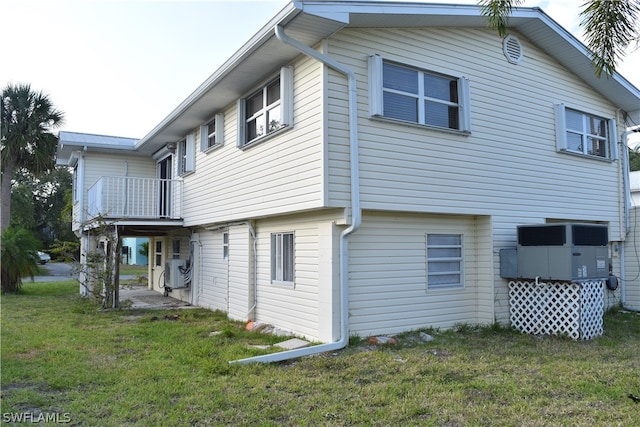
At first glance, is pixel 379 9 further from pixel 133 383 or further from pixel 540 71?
pixel 133 383

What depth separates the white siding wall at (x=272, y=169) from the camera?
7.25m

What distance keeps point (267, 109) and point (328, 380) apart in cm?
510

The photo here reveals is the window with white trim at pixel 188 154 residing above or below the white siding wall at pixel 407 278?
above

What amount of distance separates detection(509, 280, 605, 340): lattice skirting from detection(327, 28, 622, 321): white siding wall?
286 mm

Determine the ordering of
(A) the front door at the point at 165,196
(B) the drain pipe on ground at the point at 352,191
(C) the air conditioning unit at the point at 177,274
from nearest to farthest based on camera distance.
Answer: (B) the drain pipe on ground at the point at 352,191, (C) the air conditioning unit at the point at 177,274, (A) the front door at the point at 165,196

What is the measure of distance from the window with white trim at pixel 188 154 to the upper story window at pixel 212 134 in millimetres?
727

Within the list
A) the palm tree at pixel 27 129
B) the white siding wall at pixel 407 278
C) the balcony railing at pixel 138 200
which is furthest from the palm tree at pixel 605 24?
the palm tree at pixel 27 129

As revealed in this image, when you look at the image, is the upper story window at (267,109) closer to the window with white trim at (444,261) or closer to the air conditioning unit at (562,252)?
the window with white trim at (444,261)

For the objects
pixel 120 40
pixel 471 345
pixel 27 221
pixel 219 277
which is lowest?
pixel 471 345

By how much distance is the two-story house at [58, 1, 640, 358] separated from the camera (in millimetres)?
7254

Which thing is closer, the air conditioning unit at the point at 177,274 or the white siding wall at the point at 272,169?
the white siding wall at the point at 272,169

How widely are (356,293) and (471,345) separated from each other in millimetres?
1958

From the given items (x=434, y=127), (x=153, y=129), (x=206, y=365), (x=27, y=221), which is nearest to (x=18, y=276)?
(x=153, y=129)

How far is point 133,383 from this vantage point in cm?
552
